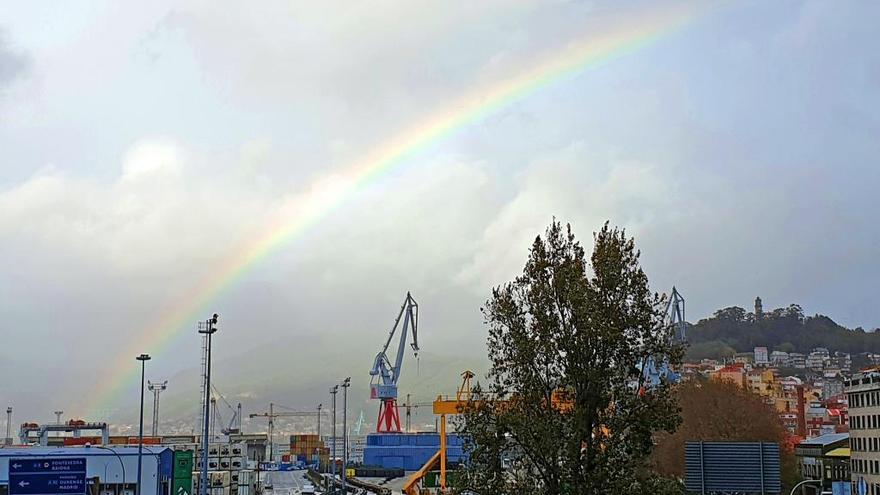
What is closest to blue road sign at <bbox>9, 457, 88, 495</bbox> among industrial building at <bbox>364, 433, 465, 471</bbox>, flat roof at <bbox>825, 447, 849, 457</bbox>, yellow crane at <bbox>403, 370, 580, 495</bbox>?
yellow crane at <bbox>403, 370, 580, 495</bbox>

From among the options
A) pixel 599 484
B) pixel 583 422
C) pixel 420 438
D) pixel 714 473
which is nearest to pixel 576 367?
pixel 583 422

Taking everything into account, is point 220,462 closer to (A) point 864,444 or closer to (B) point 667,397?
(A) point 864,444

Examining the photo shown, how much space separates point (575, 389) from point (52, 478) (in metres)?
35.0

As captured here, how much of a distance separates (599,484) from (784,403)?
17587 cm

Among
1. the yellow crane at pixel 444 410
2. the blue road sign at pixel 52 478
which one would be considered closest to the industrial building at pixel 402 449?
the yellow crane at pixel 444 410

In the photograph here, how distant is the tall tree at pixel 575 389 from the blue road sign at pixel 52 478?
31143mm

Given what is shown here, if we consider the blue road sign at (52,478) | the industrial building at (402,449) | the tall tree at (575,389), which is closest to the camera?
the tall tree at (575,389)

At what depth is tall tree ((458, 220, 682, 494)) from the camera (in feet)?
73.4

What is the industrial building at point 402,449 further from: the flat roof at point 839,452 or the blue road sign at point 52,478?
the blue road sign at point 52,478

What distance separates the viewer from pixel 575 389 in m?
22.9

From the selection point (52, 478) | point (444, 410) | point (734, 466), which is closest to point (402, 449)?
point (444, 410)

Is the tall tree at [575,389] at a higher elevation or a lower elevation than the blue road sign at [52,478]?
higher

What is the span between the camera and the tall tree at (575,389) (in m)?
22.4

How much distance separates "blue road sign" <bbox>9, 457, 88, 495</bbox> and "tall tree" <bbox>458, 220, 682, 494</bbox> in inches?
1226
